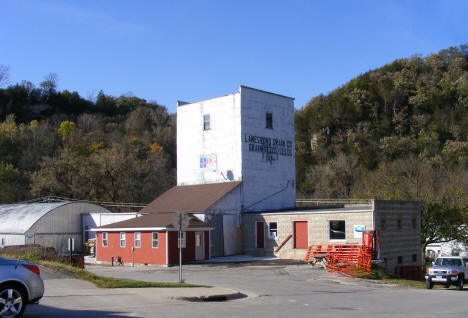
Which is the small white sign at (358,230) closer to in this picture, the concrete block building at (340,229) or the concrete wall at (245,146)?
the concrete block building at (340,229)

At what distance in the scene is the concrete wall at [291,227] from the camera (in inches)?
1246

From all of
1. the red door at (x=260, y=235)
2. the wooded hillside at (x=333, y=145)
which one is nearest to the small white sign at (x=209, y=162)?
the red door at (x=260, y=235)

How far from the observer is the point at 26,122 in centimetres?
10619

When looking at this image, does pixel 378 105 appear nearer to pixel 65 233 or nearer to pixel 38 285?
pixel 65 233

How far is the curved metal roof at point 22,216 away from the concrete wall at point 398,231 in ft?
82.7

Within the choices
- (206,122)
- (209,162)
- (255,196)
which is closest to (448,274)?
(255,196)

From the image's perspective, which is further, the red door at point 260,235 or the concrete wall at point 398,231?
the red door at point 260,235

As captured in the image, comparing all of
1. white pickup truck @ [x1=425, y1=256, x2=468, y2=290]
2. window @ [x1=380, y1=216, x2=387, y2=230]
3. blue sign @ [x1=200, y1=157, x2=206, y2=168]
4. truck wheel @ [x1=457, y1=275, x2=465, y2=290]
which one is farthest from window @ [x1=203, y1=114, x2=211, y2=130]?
truck wheel @ [x1=457, y1=275, x2=465, y2=290]

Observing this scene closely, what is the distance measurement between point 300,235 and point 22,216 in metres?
22.9

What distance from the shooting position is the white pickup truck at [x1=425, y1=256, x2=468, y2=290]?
79.2ft

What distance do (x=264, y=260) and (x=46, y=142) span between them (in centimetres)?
5488

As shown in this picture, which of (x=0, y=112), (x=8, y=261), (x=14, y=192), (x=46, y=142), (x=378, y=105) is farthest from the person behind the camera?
(x=0, y=112)

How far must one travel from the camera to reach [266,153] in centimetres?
4150

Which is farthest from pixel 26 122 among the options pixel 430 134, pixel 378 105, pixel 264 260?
pixel 264 260
